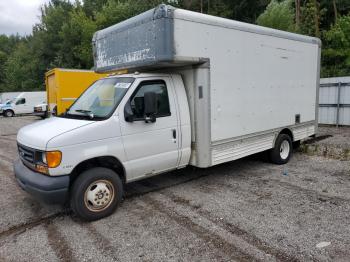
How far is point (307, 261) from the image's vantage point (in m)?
3.60

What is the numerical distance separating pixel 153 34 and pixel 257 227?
11.0 ft

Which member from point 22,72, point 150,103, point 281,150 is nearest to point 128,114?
point 150,103

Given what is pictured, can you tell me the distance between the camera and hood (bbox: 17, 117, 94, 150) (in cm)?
441

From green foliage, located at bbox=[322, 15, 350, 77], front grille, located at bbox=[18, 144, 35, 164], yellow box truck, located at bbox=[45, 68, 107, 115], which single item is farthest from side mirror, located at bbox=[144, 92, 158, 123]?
green foliage, located at bbox=[322, 15, 350, 77]

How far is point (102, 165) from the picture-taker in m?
5.01

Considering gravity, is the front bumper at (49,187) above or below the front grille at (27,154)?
below

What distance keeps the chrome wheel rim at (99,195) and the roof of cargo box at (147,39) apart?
211 cm

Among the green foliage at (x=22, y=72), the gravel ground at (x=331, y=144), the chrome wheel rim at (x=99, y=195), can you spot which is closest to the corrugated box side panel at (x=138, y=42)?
the chrome wheel rim at (x=99, y=195)

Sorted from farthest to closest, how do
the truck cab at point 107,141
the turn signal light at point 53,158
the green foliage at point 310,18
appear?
the green foliage at point 310,18 < the truck cab at point 107,141 < the turn signal light at point 53,158

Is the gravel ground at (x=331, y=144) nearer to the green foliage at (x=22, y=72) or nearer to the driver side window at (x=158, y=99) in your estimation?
the driver side window at (x=158, y=99)

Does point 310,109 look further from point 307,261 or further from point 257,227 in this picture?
point 307,261

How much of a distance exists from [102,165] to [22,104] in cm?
2897

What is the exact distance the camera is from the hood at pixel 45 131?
4.41 metres

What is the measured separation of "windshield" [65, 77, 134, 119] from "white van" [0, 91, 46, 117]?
2718cm
